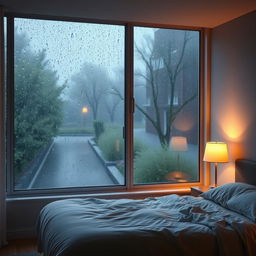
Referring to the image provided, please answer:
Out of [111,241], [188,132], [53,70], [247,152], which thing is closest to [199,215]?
[111,241]

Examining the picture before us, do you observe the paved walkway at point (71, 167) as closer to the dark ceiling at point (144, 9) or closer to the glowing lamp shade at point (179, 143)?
the glowing lamp shade at point (179, 143)

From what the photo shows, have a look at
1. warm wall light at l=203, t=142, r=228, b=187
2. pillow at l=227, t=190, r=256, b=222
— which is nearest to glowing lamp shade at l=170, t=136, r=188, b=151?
warm wall light at l=203, t=142, r=228, b=187

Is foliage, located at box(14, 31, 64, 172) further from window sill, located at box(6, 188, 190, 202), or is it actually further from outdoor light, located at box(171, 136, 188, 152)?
outdoor light, located at box(171, 136, 188, 152)

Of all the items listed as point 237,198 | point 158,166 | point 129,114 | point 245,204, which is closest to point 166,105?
point 129,114

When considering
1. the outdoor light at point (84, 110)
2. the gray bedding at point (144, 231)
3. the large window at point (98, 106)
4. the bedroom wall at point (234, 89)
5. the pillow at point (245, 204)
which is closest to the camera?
the gray bedding at point (144, 231)

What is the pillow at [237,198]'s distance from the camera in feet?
8.88

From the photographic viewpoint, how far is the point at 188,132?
15.0 ft

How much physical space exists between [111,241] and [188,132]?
2658mm

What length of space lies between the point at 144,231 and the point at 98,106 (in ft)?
7.38

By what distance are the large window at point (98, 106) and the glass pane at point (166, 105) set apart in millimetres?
13

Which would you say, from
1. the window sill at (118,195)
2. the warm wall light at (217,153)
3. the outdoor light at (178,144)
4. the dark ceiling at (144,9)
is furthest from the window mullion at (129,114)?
the warm wall light at (217,153)

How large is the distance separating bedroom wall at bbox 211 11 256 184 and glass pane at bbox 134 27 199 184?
0.30m

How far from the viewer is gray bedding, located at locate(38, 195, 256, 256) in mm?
2160

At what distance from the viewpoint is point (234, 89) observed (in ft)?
13.0
